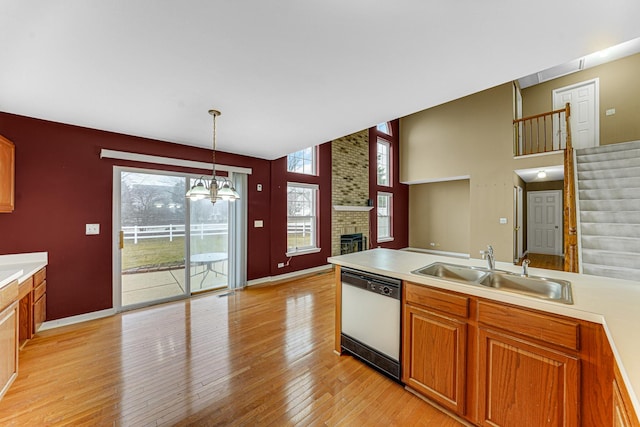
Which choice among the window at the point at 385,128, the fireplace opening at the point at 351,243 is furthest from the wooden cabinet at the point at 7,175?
the window at the point at 385,128

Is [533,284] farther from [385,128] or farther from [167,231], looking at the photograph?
[385,128]

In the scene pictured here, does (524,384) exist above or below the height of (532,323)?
below

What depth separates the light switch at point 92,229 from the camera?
317cm

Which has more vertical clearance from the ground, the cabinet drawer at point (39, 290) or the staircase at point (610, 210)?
the staircase at point (610, 210)

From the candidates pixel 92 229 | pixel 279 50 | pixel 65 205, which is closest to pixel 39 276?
pixel 92 229

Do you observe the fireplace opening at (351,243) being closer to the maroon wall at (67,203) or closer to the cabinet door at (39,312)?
the maroon wall at (67,203)

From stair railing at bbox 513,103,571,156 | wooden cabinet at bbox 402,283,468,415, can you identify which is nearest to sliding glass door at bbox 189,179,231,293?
wooden cabinet at bbox 402,283,468,415

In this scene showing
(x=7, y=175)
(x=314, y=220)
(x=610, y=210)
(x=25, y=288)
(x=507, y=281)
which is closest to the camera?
(x=507, y=281)

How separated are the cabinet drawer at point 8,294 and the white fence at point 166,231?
60.1 inches

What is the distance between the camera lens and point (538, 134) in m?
6.21

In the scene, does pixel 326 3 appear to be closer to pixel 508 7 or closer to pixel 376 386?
pixel 508 7

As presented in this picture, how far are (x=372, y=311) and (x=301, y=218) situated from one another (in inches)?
144

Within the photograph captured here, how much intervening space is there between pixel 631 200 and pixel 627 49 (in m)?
4.30

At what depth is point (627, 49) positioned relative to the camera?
17.4ft
